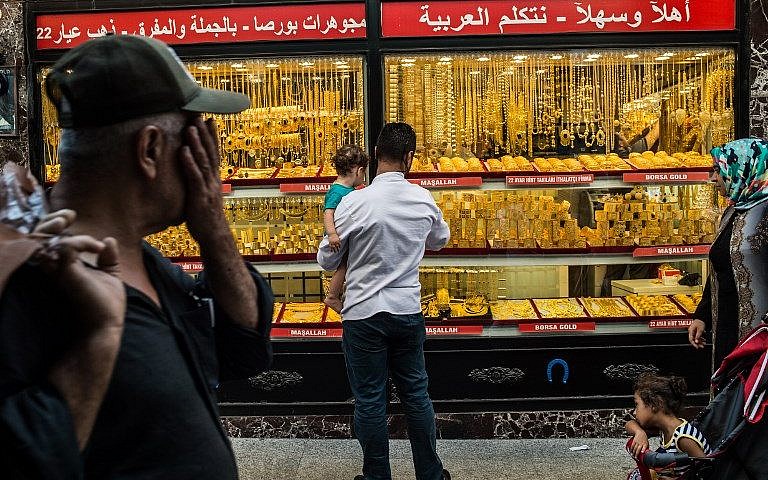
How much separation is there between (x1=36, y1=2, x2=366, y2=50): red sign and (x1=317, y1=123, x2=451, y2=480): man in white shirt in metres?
1.56

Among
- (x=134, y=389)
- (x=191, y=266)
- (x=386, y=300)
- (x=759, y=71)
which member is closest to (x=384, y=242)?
(x=386, y=300)

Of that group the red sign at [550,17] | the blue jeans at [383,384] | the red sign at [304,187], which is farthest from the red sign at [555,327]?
the red sign at [550,17]

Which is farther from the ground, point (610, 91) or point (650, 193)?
point (610, 91)

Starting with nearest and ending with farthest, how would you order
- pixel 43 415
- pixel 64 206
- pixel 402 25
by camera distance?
pixel 43 415
pixel 64 206
pixel 402 25

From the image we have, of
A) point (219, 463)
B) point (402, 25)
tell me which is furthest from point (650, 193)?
point (219, 463)

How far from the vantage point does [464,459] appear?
18.8 feet

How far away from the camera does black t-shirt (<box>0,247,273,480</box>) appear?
134 cm

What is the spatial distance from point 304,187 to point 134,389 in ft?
16.1

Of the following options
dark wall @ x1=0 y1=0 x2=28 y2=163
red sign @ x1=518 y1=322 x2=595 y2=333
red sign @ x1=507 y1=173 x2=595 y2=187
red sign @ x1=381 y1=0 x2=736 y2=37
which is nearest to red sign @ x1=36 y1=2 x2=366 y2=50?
dark wall @ x1=0 y1=0 x2=28 y2=163

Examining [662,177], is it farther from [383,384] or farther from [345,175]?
[383,384]

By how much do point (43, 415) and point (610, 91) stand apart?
591cm

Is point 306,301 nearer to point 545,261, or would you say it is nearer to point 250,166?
point 250,166

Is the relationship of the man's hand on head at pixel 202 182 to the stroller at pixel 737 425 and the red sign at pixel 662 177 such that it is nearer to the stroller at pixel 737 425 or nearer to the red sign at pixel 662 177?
the stroller at pixel 737 425

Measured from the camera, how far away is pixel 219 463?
1.69 meters
